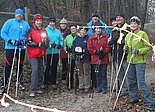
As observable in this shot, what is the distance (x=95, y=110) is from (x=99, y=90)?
1626 millimetres

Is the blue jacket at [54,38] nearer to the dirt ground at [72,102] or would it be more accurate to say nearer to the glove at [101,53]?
the dirt ground at [72,102]

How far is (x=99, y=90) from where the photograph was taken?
872cm

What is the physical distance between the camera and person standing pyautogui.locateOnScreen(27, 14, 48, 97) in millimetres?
8273

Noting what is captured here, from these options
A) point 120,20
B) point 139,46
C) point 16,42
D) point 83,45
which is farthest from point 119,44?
point 16,42

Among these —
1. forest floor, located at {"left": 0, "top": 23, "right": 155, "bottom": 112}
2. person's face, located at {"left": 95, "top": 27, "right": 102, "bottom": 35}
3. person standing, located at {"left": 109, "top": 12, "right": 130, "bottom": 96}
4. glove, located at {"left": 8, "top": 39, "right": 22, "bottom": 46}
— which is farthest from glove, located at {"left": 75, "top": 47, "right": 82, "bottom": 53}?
glove, located at {"left": 8, "top": 39, "right": 22, "bottom": 46}

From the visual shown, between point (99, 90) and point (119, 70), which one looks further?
point (99, 90)

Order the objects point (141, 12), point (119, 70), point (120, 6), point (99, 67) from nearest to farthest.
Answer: point (119, 70)
point (99, 67)
point (120, 6)
point (141, 12)

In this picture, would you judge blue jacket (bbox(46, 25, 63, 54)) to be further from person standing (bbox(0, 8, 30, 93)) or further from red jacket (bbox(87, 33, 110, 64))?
red jacket (bbox(87, 33, 110, 64))

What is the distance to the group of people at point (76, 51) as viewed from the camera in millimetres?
7480

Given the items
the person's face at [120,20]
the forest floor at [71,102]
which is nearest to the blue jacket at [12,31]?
the forest floor at [71,102]

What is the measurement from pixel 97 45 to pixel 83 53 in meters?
0.52

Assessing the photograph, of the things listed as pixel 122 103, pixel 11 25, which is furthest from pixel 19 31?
pixel 122 103

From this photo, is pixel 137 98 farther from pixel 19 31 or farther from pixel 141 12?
pixel 141 12

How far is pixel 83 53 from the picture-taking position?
8781mm
